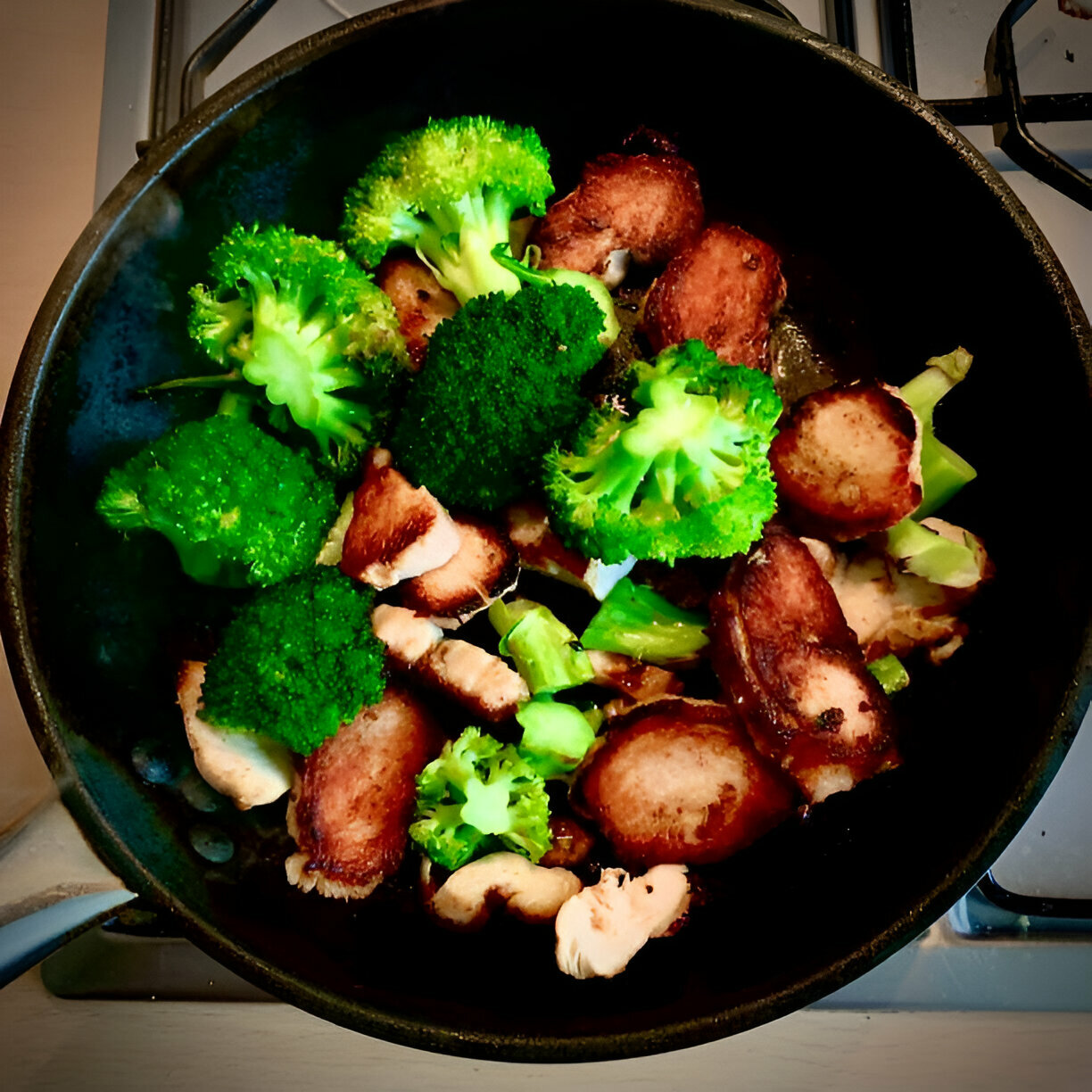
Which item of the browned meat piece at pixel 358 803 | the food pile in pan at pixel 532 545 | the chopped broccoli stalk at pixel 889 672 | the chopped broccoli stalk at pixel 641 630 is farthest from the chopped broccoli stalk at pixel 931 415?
the browned meat piece at pixel 358 803

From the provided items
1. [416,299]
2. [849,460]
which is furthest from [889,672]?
[416,299]

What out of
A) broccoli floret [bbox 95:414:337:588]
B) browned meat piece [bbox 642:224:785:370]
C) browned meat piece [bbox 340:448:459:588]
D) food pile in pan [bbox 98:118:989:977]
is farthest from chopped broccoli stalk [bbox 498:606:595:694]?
browned meat piece [bbox 642:224:785:370]

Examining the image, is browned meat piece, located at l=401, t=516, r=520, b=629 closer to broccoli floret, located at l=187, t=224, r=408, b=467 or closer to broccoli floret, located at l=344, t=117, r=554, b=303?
broccoli floret, located at l=187, t=224, r=408, b=467

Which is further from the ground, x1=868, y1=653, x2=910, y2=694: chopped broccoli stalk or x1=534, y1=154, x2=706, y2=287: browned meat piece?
x1=534, y1=154, x2=706, y2=287: browned meat piece

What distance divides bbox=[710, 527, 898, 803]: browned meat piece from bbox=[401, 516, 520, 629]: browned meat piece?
27cm

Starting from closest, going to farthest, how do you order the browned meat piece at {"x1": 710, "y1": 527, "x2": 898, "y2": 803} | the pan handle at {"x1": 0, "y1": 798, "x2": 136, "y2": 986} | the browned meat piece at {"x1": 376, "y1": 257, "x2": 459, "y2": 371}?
the pan handle at {"x1": 0, "y1": 798, "x2": 136, "y2": 986} → the browned meat piece at {"x1": 710, "y1": 527, "x2": 898, "y2": 803} → the browned meat piece at {"x1": 376, "y1": 257, "x2": 459, "y2": 371}

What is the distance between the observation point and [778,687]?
1.00 meters

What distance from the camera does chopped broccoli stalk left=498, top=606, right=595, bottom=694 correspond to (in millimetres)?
1035

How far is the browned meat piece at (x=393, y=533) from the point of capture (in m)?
0.99

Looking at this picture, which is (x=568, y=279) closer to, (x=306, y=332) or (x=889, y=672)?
(x=306, y=332)

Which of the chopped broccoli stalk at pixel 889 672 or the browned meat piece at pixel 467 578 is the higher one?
the browned meat piece at pixel 467 578

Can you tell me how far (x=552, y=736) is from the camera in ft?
3.38

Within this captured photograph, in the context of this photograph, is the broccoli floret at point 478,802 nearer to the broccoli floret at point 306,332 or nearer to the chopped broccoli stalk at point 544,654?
the chopped broccoli stalk at point 544,654

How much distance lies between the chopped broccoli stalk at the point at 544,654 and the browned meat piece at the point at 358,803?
0.16 m
